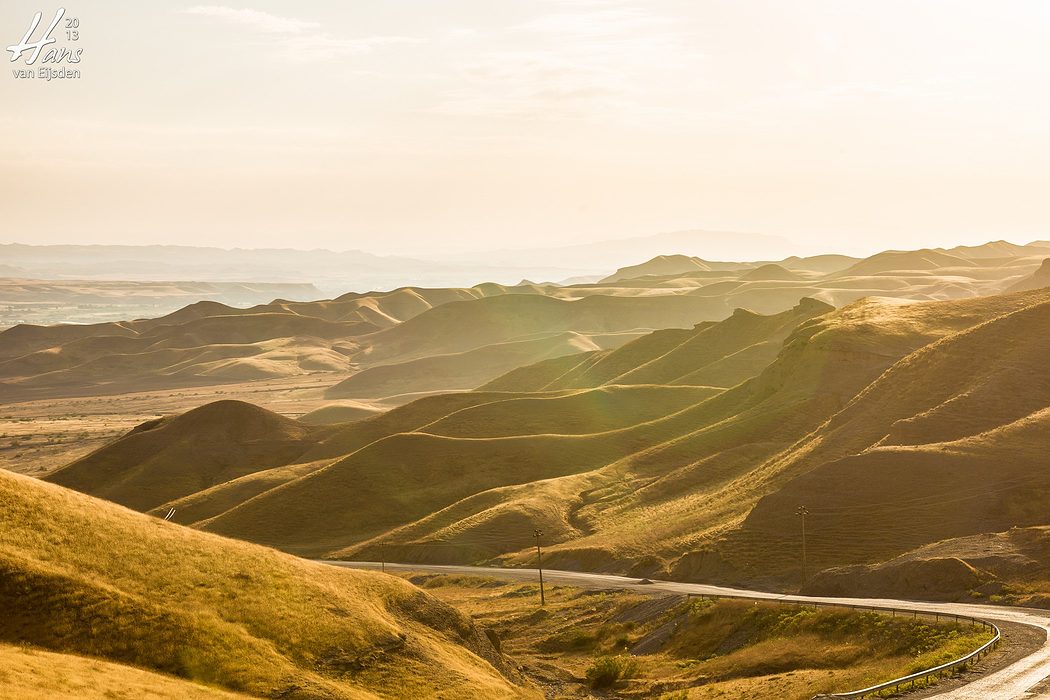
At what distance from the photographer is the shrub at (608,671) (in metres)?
54.6

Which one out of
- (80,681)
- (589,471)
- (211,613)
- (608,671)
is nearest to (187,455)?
(589,471)

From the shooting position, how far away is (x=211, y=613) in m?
→ 42.2

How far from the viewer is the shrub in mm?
54562

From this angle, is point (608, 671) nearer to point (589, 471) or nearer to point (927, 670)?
point (927, 670)

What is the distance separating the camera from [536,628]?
67688mm

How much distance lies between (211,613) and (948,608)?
34728mm

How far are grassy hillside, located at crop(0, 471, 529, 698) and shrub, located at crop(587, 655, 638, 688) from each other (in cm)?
608

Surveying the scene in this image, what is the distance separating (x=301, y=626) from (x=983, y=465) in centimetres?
4864

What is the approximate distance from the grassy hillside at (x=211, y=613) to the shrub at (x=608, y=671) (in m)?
6.08

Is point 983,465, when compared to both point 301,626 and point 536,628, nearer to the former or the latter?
point 536,628

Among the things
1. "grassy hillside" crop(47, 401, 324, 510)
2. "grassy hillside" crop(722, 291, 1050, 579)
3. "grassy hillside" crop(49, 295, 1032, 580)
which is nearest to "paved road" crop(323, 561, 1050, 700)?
"grassy hillside" crop(49, 295, 1032, 580)

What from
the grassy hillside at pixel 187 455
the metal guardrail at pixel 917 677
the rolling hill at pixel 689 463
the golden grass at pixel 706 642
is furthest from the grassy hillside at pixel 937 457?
the grassy hillside at pixel 187 455

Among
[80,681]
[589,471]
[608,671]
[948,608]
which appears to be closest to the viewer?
[80,681]

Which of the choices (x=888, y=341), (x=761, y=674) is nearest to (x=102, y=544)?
(x=761, y=674)
